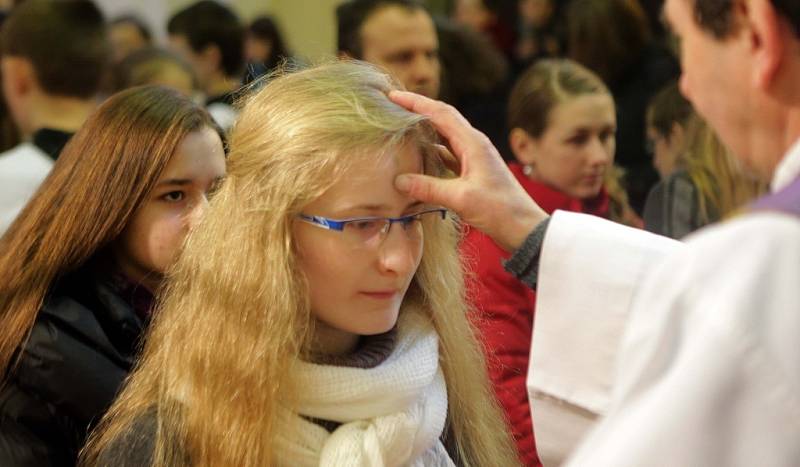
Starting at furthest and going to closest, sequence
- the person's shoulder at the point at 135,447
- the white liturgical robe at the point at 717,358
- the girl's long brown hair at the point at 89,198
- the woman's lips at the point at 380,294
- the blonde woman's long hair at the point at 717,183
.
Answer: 1. the blonde woman's long hair at the point at 717,183
2. the girl's long brown hair at the point at 89,198
3. the woman's lips at the point at 380,294
4. the person's shoulder at the point at 135,447
5. the white liturgical robe at the point at 717,358

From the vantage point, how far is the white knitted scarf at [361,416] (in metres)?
1.86

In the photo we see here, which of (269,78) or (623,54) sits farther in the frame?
(623,54)

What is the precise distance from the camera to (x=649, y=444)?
3.76ft

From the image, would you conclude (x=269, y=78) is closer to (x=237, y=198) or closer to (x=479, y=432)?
(x=237, y=198)

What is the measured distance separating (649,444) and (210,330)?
0.95 metres

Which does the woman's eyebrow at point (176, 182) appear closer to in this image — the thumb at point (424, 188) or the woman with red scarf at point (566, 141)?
the thumb at point (424, 188)

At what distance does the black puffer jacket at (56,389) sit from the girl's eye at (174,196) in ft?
0.97

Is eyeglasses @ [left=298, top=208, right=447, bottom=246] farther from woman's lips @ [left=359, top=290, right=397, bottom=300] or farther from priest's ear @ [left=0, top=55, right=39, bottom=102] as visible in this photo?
priest's ear @ [left=0, top=55, right=39, bottom=102]

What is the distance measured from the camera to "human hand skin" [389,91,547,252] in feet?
6.52

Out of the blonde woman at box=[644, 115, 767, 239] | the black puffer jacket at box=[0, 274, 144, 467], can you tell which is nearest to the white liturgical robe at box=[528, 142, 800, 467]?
the black puffer jacket at box=[0, 274, 144, 467]

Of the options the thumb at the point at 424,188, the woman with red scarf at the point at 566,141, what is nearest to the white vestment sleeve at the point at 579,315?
the thumb at the point at 424,188

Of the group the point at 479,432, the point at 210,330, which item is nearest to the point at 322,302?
the point at 210,330

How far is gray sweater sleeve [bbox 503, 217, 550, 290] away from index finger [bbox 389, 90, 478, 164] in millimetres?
188

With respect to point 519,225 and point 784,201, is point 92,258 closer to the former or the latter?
point 519,225
